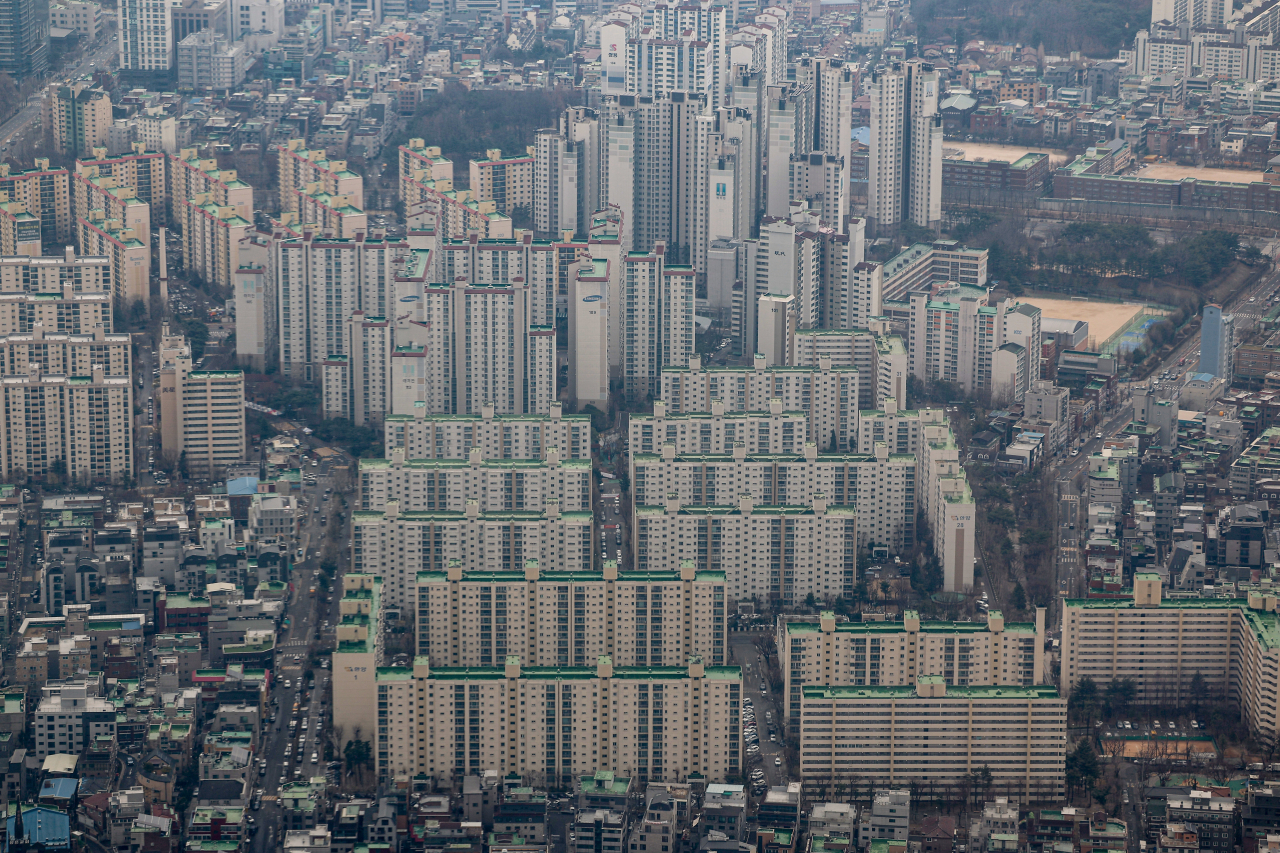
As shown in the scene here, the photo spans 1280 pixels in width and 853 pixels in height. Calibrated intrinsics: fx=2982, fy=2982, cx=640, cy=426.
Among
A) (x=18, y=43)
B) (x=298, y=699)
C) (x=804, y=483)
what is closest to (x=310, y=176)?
(x=18, y=43)

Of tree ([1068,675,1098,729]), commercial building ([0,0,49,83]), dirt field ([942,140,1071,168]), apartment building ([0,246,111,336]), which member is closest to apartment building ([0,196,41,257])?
apartment building ([0,246,111,336])

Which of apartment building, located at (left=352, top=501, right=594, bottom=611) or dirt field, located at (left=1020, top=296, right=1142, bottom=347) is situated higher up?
dirt field, located at (left=1020, top=296, right=1142, bottom=347)

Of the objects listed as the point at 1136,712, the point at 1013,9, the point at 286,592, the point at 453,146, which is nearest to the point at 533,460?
the point at 286,592

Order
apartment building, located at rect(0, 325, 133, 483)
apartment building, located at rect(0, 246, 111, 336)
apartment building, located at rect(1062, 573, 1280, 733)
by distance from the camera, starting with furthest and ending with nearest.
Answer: apartment building, located at rect(0, 246, 111, 336) < apartment building, located at rect(0, 325, 133, 483) < apartment building, located at rect(1062, 573, 1280, 733)

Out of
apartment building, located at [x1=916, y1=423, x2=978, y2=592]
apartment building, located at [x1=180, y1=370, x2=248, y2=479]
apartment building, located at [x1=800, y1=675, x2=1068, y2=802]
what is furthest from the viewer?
apartment building, located at [x1=180, y1=370, x2=248, y2=479]

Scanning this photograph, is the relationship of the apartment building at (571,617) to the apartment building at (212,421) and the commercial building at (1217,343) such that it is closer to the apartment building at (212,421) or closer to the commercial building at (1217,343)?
the apartment building at (212,421)

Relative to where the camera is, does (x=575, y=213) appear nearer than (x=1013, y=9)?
Yes

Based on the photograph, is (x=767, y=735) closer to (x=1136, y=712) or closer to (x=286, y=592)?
(x=1136, y=712)

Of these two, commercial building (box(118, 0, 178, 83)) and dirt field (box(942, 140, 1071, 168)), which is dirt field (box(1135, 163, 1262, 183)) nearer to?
dirt field (box(942, 140, 1071, 168))

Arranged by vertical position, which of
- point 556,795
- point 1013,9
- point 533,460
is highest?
point 1013,9
